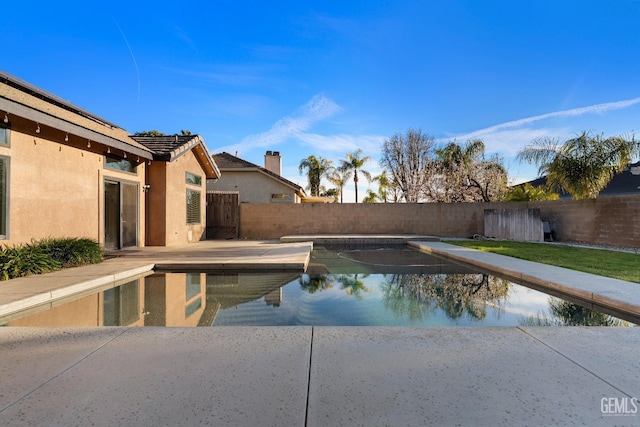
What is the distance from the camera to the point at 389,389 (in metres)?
2.06

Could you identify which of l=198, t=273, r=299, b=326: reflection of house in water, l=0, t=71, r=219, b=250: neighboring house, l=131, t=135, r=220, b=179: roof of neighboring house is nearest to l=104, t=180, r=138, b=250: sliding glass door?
l=0, t=71, r=219, b=250: neighboring house

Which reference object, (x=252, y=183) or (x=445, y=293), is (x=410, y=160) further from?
(x=445, y=293)

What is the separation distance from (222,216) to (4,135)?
9433 mm

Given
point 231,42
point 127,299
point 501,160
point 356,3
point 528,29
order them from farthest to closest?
point 501,160
point 231,42
point 528,29
point 356,3
point 127,299

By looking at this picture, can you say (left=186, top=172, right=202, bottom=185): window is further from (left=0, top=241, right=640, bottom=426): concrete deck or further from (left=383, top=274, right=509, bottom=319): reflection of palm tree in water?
(left=0, top=241, right=640, bottom=426): concrete deck

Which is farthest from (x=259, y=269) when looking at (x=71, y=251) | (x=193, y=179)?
(x=193, y=179)

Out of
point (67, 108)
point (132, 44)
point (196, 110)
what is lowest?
point (67, 108)

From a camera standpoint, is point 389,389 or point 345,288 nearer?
point 389,389

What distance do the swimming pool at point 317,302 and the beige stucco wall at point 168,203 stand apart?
5.24 m

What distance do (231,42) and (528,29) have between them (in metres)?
10.9

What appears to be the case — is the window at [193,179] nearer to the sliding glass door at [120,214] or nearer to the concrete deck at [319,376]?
the sliding glass door at [120,214]

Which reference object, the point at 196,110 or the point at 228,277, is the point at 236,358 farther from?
the point at 196,110

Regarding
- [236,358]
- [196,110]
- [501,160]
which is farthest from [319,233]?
[501,160]

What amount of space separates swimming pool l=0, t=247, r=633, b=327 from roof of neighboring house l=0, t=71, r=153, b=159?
3974mm
